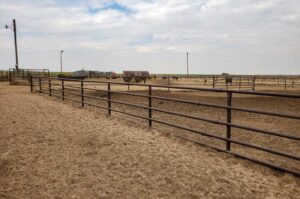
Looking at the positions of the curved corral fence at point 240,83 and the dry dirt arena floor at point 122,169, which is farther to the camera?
the curved corral fence at point 240,83

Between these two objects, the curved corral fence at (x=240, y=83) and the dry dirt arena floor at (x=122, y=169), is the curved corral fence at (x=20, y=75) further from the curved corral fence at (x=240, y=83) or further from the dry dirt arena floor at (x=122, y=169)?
the dry dirt arena floor at (x=122, y=169)

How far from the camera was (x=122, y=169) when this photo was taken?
5598mm

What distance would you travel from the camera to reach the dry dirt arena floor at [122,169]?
4.75 meters

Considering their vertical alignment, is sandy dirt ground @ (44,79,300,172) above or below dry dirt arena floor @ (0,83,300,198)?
below

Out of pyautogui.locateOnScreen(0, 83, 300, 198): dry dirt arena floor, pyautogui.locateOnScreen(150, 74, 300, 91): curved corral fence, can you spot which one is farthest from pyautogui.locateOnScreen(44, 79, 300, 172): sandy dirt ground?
pyautogui.locateOnScreen(150, 74, 300, 91): curved corral fence

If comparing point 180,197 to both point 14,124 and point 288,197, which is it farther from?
point 14,124

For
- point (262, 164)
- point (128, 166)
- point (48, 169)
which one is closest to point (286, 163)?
point (262, 164)

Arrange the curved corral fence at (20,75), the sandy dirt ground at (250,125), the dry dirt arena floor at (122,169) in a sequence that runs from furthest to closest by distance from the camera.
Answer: the curved corral fence at (20,75), the sandy dirt ground at (250,125), the dry dirt arena floor at (122,169)

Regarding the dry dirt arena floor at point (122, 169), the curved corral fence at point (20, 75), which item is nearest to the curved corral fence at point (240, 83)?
the curved corral fence at point (20, 75)

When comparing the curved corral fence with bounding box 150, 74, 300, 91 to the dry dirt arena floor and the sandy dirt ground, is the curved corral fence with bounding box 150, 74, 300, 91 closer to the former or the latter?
the sandy dirt ground

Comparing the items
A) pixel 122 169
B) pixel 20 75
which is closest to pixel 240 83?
pixel 20 75

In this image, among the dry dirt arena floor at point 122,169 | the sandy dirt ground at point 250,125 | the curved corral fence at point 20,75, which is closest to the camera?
the dry dirt arena floor at point 122,169

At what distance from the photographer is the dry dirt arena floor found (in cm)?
475

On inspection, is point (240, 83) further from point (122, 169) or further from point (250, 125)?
point (122, 169)
